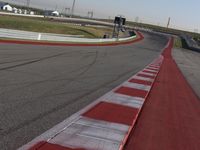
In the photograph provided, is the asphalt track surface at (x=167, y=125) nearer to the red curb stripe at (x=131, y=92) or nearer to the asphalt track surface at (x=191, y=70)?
the red curb stripe at (x=131, y=92)

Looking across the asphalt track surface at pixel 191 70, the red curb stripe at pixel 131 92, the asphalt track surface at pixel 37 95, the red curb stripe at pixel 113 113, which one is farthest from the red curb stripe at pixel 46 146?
the asphalt track surface at pixel 191 70

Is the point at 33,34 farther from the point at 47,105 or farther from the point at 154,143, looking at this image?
the point at 154,143

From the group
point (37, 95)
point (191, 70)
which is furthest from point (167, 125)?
point (191, 70)

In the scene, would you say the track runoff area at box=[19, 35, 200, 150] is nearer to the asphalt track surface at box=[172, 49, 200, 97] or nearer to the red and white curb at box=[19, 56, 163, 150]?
the red and white curb at box=[19, 56, 163, 150]

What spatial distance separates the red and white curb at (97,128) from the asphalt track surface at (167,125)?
A: 0.17m

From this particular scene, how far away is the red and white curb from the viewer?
4.08 meters

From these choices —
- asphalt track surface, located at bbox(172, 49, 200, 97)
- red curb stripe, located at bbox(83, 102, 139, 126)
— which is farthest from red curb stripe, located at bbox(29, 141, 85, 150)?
asphalt track surface, located at bbox(172, 49, 200, 97)

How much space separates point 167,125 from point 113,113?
36.8 inches

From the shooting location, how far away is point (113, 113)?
19.6ft

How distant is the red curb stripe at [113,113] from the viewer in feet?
18.1

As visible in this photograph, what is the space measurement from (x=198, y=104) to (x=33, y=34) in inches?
640

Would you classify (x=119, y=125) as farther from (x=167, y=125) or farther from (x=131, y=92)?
→ (x=131, y=92)

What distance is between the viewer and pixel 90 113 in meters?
5.70

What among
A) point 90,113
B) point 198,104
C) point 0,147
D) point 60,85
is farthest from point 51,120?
point 198,104
